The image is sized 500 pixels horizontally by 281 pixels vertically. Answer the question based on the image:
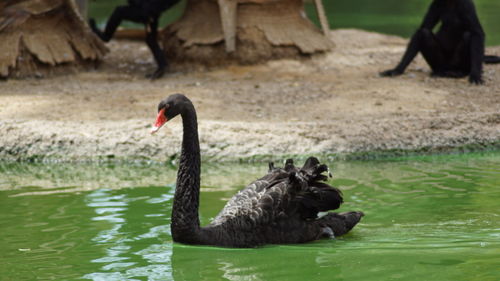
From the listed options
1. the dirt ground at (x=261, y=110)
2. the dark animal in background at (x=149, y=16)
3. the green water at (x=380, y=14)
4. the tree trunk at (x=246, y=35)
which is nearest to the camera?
the dirt ground at (x=261, y=110)

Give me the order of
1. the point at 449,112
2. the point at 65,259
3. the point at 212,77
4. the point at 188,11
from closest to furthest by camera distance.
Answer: the point at 65,259 → the point at 449,112 → the point at 212,77 → the point at 188,11

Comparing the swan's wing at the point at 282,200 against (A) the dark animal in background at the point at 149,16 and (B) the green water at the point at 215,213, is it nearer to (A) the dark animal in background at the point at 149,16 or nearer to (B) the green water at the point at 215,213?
(B) the green water at the point at 215,213

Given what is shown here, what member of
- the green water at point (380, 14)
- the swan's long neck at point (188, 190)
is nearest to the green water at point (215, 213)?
the swan's long neck at point (188, 190)

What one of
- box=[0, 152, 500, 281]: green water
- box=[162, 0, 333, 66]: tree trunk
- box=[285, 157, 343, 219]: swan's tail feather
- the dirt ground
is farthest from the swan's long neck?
box=[162, 0, 333, 66]: tree trunk

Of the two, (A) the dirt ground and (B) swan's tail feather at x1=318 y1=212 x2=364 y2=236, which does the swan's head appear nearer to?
(B) swan's tail feather at x1=318 y1=212 x2=364 y2=236

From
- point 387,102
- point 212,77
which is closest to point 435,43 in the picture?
point 387,102

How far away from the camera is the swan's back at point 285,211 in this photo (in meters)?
5.24

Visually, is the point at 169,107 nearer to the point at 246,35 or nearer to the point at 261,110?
the point at 261,110

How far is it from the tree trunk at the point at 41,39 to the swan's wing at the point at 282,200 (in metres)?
6.98

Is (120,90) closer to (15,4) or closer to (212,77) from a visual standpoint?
(212,77)

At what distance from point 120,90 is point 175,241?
18.8 ft

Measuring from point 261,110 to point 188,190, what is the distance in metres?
4.38

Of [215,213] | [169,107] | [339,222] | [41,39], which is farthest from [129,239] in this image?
[41,39]

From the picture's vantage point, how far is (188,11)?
12.6 m
